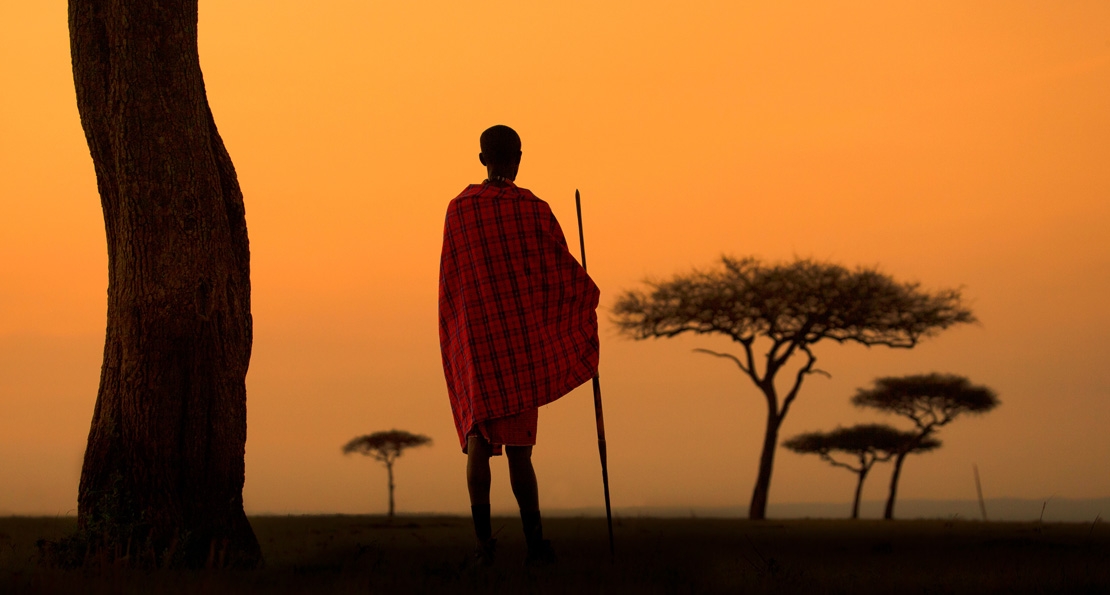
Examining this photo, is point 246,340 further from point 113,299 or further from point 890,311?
point 890,311

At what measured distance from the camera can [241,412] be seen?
679 cm

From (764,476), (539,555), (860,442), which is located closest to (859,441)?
(860,442)

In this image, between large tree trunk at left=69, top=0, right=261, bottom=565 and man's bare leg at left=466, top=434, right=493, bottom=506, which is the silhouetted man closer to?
man's bare leg at left=466, top=434, right=493, bottom=506

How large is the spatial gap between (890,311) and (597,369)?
20.3m

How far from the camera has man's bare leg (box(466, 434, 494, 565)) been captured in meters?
5.95

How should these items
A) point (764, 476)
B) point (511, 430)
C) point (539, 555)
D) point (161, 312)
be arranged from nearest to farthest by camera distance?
point (511, 430) → point (539, 555) → point (161, 312) → point (764, 476)

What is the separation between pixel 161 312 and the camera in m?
6.44

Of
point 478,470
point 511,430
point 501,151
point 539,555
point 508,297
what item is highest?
point 501,151

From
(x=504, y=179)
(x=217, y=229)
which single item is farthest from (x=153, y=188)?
(x=504, y=179)

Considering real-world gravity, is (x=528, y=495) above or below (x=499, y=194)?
below

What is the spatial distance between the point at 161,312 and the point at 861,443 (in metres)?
26.2

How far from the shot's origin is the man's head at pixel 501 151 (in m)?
5.98

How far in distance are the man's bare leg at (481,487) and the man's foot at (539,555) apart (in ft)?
0.73

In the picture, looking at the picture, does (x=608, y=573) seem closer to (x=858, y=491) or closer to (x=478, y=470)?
(x=478, y=470)
